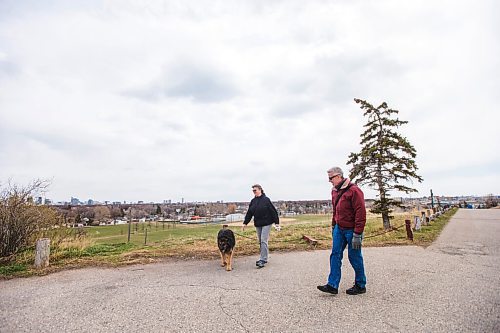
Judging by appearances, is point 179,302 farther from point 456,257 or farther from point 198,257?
point 456,257

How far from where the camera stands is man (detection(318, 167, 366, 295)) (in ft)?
16.5

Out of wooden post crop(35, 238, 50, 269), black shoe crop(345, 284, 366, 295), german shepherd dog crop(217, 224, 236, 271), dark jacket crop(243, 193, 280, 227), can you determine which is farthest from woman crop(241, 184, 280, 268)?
wooden post crop(35, 238, 50, 269)

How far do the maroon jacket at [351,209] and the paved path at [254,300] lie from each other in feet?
3.88

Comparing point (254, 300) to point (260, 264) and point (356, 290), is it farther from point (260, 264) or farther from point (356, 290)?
point (260, 264)

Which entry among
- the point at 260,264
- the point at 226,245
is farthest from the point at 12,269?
the point at 260,264

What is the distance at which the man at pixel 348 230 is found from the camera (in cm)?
504

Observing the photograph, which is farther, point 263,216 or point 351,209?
point 263,216

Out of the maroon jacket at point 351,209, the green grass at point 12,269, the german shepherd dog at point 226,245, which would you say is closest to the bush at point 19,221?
the green grass at point 12,269

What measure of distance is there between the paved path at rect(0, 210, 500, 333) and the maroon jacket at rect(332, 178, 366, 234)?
1.18m

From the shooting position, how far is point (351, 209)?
5.25 metres

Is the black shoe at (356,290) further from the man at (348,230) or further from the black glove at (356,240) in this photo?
the black glove at (356,240)

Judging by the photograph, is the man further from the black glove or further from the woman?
the woman

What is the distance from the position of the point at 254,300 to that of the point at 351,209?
2297 millimetres

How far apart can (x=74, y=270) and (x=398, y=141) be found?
16799mm
